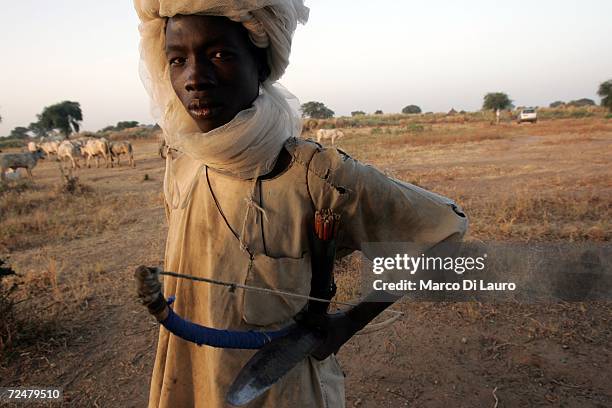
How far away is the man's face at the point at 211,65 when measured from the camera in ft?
3.17

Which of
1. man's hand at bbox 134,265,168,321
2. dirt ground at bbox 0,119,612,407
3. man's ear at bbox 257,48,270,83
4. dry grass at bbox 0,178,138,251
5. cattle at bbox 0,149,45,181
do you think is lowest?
dirt ground at bbox 0,119,612,407

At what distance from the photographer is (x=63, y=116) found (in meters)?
38.6

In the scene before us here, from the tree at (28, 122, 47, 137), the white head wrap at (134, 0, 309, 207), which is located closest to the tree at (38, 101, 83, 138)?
the tree at (28, 122, 47, 137)

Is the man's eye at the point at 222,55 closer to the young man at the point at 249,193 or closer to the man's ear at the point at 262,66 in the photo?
the young man at the point at 249,193

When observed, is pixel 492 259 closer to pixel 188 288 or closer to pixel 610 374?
pixel 610 374

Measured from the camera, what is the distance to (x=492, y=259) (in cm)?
435

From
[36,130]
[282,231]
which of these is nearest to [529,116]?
[282,231]

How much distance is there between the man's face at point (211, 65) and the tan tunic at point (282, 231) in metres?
0.18

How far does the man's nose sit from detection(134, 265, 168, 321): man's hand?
462 millimetres

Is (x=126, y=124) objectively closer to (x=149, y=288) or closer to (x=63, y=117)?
(x=63, y=117)

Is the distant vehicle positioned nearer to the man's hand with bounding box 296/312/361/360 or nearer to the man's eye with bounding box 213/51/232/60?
the man's hand with bounding box 296/312/361/360

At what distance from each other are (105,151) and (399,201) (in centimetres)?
1894

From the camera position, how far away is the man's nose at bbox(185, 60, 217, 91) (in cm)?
97

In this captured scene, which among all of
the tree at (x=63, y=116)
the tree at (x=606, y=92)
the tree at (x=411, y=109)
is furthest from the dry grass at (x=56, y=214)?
the tree at (x=411, y=109)
